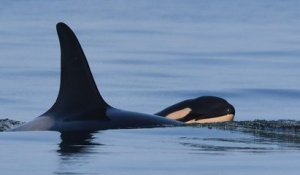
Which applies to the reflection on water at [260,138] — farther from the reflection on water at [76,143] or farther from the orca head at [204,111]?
the reflection on water at [76,143]

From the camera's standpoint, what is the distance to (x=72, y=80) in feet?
42.1

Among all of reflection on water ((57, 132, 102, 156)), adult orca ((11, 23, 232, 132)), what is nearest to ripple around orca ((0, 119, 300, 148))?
reflection on water ((57, 132, 102, 156))

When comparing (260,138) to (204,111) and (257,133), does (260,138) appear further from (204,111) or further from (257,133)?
(204,111)

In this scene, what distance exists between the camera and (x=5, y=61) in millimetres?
24562

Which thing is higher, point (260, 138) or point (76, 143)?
point (260, 138)

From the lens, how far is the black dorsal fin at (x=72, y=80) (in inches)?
504

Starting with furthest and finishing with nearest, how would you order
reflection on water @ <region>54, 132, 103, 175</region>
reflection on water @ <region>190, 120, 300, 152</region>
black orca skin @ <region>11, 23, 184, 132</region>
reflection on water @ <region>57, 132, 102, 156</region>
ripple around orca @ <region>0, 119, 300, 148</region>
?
black orca skin @ <region>11, 23, 184, 132</region> → ripple around orca @ <region>0, 119, 300, 148</region> → reflection on water @ <region>190, 120, 300, 152</region> → reflection on water @ <region>57, 132, 102, 156</region> → reflection on water @ <region>54, 132, 103, 175</region>

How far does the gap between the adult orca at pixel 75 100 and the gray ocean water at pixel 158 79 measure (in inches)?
8.4

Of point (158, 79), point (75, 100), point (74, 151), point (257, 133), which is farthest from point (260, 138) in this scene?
point (158, 79)

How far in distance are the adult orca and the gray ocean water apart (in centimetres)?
21

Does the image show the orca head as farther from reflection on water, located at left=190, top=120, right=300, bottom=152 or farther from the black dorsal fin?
the black dorsal fin

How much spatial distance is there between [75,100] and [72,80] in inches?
7.2

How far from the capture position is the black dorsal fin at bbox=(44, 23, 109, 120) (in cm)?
1280

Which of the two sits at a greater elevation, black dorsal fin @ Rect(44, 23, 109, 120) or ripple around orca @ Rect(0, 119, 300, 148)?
black dorsal fin @ Rect(44, 23, 109, 120)
